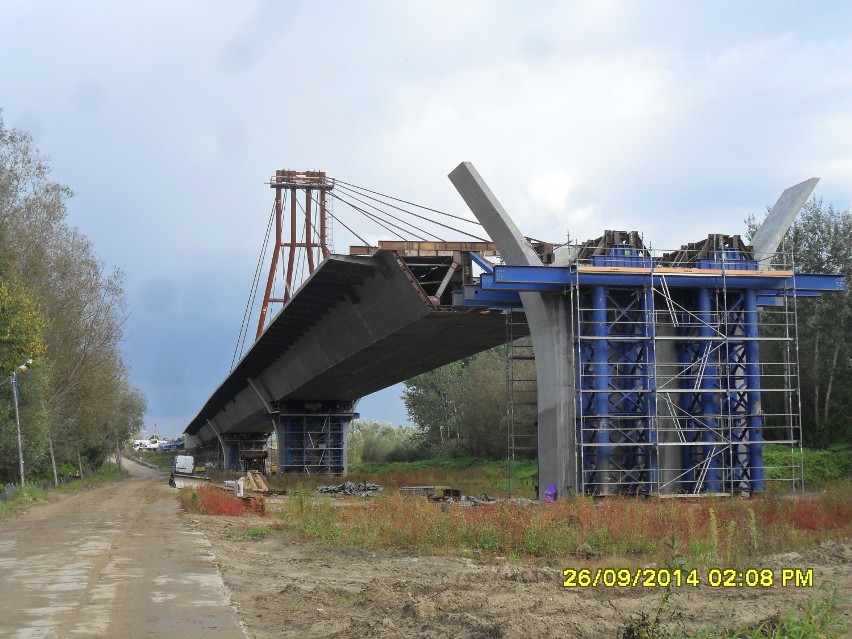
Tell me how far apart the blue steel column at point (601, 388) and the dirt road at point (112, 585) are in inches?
447

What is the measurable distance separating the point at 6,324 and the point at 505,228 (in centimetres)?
1717

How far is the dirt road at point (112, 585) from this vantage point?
10.1 meters

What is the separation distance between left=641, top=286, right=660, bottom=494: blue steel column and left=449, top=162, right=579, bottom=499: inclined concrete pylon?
7.16 feet

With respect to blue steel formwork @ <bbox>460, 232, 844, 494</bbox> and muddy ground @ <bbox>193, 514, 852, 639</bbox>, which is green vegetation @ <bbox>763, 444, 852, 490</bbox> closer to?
blue steel formwork @ <bbox>460, 232, 844, 494</bbox>

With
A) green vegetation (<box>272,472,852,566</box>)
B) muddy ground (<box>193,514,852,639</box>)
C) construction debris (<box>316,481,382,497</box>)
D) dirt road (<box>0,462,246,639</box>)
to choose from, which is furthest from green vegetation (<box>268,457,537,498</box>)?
muddy ground (<box>193,514,852,639</box>)

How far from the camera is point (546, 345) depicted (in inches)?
1105

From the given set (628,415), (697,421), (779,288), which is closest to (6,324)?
(628,415)

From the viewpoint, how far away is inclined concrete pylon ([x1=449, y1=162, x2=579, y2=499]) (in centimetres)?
2700

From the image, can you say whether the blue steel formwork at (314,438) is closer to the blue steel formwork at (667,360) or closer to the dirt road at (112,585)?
the blue steel formwork at (667,360)

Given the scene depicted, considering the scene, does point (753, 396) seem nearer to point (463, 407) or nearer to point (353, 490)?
point (353, 490)

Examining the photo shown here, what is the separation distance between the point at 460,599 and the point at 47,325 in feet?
90.6
